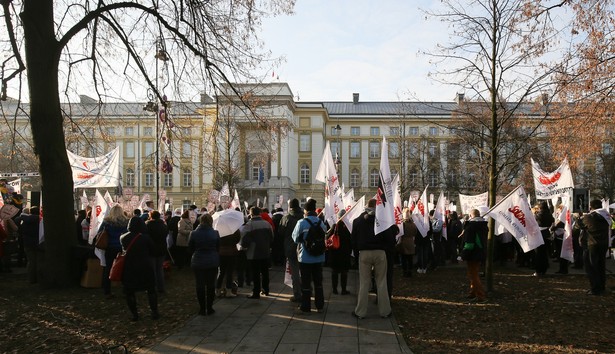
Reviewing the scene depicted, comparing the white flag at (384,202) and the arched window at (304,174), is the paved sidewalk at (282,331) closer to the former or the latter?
the white flag at (384,202)

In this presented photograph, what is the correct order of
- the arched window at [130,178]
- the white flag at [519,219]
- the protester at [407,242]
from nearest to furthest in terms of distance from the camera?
1. the white flag at [519,219]
2. the protester at [407,242]
3. the arched window at [130,178]

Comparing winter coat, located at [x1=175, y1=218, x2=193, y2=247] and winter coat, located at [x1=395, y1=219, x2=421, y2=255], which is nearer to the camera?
winter coat, located at [x1=395, y1=219, x2=421, y2=255]

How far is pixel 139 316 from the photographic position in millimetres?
9227

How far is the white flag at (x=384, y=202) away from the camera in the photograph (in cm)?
860

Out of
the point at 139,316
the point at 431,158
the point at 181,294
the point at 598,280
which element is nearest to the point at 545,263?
the point at 598,280

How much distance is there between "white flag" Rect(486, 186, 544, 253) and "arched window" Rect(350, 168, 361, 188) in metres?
74.8

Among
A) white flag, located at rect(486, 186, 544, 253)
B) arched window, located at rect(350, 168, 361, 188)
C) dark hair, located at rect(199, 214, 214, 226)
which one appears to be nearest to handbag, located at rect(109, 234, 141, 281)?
dark hair, located at rect(199, 214, 214, 226)

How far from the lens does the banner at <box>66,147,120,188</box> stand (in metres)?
14.4

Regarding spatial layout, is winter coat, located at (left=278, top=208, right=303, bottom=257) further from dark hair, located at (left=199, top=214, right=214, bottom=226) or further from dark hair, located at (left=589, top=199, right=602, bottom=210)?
dark hair, located at (left=589, top=199, right=602, bottom=210)

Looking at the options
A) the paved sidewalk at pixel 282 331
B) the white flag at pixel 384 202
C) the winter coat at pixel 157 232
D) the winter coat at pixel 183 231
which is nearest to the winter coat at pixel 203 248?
the paved sidewalk at pixel 282 331

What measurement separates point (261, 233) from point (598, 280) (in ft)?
23.2

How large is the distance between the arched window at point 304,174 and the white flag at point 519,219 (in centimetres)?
7260

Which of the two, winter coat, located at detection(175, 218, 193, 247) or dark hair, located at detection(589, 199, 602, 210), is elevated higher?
dark hair, located at detection(589, 199, 602, 210)

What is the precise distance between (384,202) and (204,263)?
3.23 metres
